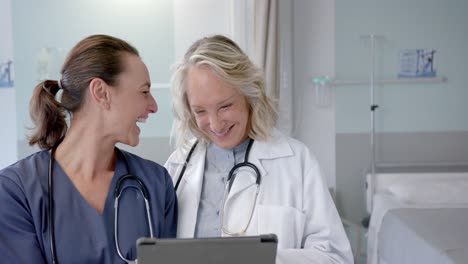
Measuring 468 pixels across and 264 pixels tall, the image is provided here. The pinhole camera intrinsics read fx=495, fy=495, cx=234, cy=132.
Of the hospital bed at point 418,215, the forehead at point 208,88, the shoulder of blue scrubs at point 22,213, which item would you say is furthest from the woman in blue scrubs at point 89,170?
the hospital bed at point 418,215

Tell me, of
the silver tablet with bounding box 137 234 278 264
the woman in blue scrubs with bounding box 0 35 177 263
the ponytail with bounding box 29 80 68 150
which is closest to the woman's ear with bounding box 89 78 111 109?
the woman in blue scrubs with bounding box 0 35 177 263

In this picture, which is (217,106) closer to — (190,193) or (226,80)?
(226,80)

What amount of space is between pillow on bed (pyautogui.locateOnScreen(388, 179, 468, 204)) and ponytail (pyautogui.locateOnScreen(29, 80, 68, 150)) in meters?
2.06

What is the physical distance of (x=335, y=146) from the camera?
3.20 meters

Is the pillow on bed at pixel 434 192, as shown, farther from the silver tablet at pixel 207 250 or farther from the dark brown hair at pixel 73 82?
the silver tablet at pixel 207 250

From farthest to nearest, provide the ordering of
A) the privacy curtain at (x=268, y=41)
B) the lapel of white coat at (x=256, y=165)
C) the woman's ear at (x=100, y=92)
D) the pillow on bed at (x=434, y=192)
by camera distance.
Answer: the privacy curtain at (x=268, y=41) < the pillow on bed at (x=434, y=192) < the lapel of white coat at (x=256, y=165) < the woman's ear at (x=100, y=92)

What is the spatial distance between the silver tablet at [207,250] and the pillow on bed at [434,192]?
6.90 feet

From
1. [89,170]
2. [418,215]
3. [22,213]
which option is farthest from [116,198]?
[418,215]

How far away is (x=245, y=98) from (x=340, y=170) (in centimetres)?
188

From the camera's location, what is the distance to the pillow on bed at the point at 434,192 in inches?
110

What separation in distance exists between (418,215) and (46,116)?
1.87 metres

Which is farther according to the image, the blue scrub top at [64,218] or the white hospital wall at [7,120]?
the white hospital wall at [7,120]

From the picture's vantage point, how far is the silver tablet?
855mm

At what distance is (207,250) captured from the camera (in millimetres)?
873
